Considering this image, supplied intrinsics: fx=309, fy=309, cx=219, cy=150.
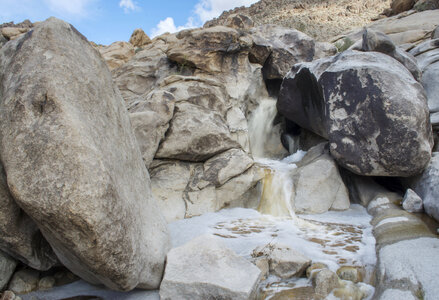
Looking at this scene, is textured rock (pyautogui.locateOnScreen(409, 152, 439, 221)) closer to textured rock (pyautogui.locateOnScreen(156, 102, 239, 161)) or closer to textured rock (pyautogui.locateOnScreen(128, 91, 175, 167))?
textured rock (pyautogui.locateOnScreen(156, 102, 239, 161))

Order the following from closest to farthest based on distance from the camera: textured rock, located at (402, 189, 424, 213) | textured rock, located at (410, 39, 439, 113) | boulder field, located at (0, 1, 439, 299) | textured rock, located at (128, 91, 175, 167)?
boulder field, located at (0, 1, 439, 299) → textured rock, located at (402, 189, 424, 213) → textured rock, located at (128, 91, 175, 167) → textured rock, located at (410, 39, 439, 113)

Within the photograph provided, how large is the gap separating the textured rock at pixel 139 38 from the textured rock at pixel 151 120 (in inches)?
642

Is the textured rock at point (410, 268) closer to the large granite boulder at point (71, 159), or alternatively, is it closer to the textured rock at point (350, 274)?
the textured rock at point (350, 274)

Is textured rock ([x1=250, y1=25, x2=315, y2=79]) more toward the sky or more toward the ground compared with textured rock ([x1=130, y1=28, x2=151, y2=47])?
more toward the ground

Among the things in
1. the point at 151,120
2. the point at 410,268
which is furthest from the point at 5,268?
the point at 410,268

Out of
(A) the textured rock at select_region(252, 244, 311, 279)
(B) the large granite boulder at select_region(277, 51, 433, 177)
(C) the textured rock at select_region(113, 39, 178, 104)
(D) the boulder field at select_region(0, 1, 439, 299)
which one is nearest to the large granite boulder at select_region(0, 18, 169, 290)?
(D) the boulder field at select_region(0, 1, 439, 299)

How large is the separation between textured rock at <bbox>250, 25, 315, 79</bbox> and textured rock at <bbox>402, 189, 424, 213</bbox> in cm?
663

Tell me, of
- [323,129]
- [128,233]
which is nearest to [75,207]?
[128,233]

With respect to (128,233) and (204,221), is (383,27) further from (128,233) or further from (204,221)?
(128,233)

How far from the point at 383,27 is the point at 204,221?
1543 centimetres

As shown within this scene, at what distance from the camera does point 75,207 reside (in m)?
2.42

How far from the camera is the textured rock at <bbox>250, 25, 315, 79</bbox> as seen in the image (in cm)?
1108

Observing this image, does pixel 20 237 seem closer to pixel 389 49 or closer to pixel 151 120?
pixel 151 120

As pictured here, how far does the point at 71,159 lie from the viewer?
2.53m
